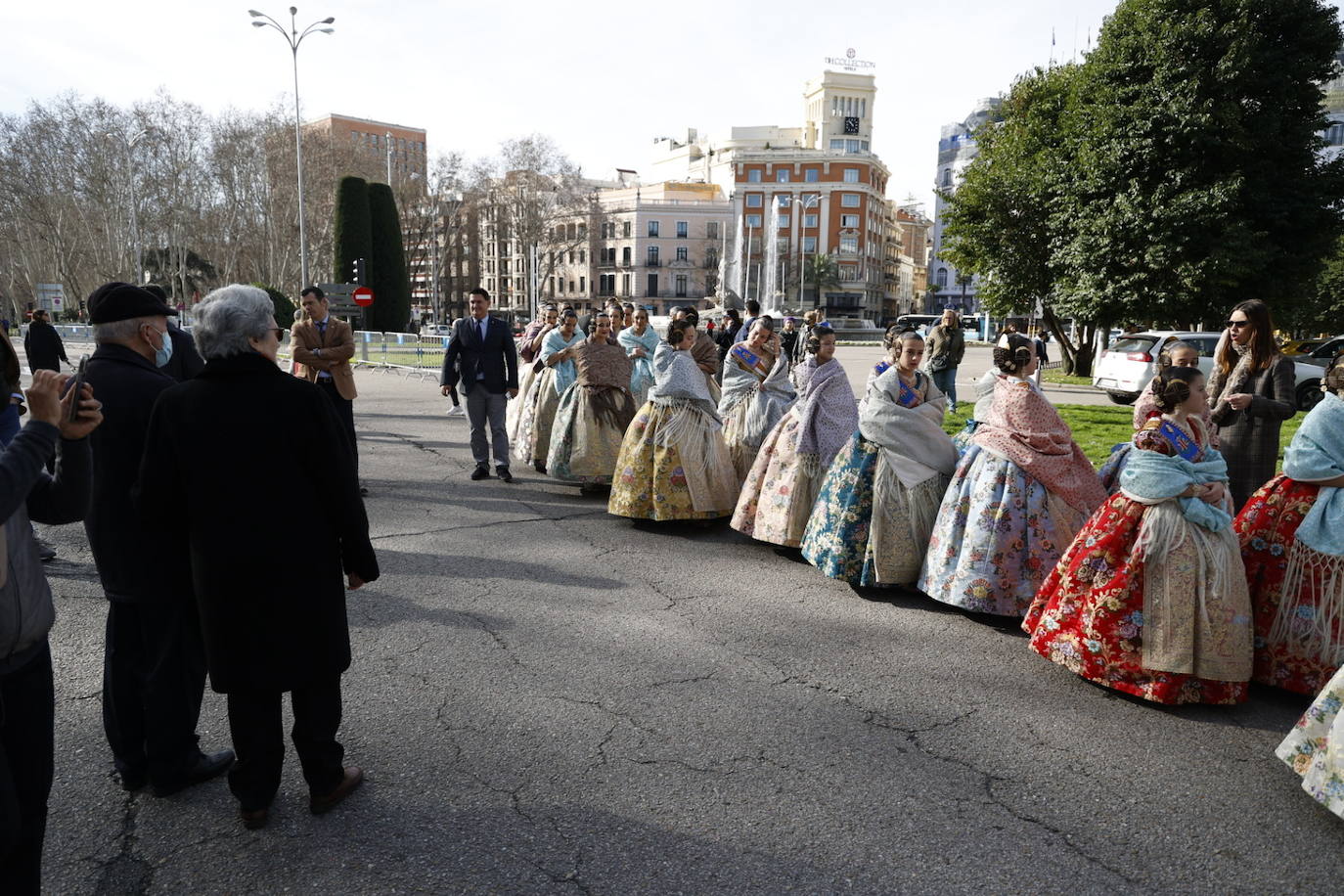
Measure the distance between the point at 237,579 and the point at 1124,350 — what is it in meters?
17.9

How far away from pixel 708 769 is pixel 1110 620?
204cm

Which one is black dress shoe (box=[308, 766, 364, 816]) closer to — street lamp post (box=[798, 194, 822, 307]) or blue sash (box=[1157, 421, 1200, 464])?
blue sash (box=[1157, 421, 1200, 464])

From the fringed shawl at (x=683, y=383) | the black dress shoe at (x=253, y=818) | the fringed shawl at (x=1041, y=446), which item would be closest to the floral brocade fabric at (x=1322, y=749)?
the fringed shawl at (x=1041, y=446)

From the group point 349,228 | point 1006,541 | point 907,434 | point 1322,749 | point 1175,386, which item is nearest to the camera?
point 1322,749

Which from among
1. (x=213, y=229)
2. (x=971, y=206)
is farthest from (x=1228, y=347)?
(x=213, y=229)

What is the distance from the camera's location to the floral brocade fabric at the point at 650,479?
690 centimetres

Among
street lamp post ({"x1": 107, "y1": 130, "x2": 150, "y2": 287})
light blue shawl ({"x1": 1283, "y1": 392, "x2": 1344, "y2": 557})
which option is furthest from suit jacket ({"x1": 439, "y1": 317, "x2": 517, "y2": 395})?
street lamp post ({"x1": 107, "y1": 130, "x2": 150, "y2": 287})

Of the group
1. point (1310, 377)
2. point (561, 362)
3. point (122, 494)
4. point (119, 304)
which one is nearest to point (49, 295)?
point (561, 362)

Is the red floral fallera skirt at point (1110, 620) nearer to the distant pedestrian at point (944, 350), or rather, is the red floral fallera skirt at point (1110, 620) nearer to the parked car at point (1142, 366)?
the distant pedestrian at point (944, 350)

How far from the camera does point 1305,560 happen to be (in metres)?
3.95

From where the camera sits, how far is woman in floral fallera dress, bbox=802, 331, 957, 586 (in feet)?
17.6

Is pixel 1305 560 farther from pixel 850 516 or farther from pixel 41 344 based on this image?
pixel 41 344

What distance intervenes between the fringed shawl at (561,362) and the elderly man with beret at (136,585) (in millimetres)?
6423

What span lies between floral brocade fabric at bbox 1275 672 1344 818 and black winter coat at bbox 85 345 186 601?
13.3 feet
